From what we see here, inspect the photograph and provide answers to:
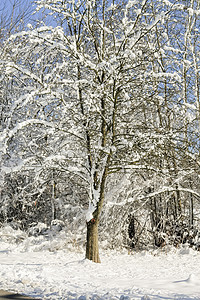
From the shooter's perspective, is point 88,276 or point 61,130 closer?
point 88,276

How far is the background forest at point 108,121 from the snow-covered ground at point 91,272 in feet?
2.92

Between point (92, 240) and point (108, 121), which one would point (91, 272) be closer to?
point (92, 240)

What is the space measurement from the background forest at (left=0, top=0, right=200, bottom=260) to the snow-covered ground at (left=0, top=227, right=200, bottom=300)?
2.92 feet

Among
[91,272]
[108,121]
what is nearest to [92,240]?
[91,272]

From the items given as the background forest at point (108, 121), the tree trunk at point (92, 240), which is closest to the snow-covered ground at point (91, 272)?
the tree trunk at point (92, 240)

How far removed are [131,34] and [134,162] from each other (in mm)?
3153

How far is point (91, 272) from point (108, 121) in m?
3.84

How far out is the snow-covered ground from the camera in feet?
15.9

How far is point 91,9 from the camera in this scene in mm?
8508

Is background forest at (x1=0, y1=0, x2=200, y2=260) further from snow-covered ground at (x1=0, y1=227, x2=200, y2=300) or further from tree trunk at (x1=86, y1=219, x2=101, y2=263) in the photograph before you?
snow-covered ground at (x1=0, y1=227, x2=200, y2=300)

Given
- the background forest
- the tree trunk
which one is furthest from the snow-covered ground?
the background forest

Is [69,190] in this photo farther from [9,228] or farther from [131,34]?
[131,34]

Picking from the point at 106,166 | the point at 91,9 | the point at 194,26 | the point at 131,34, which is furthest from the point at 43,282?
the point at 194,26

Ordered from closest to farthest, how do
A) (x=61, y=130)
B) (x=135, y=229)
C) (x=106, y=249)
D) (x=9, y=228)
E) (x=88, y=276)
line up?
(x=88, y=276)
(x=61, y=130)
(x=106, y=249)
(x=135, y=229)
(x=9, y=228)
